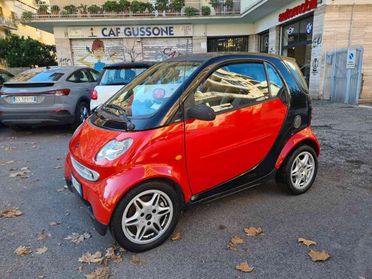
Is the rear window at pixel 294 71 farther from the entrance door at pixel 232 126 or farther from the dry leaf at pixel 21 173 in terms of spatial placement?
the dry leaf at pixel 21 173

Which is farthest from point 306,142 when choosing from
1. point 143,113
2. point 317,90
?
point 317,90

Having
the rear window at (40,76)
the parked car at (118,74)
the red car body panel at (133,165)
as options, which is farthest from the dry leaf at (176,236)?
the rear window at (40,76)

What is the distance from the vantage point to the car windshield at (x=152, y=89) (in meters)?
2.97

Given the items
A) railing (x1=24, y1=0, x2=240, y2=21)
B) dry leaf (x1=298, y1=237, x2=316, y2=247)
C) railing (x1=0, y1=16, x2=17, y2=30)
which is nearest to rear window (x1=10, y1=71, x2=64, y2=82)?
dry leaf (x1=298, y1=237, x2=316, y2=247)

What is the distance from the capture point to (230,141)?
123 inches

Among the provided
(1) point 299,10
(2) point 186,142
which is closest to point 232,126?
(2) point 186,142

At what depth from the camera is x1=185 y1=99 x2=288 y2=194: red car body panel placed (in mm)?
2912

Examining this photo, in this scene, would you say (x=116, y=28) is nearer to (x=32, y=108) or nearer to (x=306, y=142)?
(x=32, y=108)

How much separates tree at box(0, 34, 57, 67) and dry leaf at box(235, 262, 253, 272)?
944 inches

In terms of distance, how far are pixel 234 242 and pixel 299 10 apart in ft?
44.4

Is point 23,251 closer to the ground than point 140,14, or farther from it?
closer to the ground

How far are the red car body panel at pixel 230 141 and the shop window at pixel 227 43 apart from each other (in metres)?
20.4

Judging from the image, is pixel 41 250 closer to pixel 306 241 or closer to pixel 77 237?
pixel 77 237

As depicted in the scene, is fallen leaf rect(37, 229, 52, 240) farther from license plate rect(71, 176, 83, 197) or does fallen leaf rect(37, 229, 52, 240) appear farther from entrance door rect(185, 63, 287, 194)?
entrance door rect(185, 63, 287, 194)
